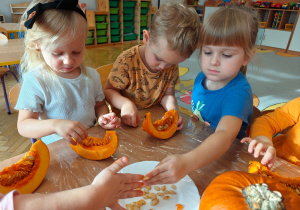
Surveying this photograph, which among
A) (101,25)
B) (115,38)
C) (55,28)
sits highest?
(55,28)

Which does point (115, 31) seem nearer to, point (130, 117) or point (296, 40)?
point (296, 40)

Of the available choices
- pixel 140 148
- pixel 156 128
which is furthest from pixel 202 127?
pixel 140 148

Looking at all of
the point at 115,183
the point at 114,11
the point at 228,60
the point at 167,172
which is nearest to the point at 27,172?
the point at 115,183

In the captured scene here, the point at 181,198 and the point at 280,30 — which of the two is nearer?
the point at 181,198

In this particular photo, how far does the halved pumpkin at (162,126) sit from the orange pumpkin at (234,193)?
0.32 metres

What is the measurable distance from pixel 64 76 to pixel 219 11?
77cm

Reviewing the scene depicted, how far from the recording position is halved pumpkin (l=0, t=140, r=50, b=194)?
0.57 metres

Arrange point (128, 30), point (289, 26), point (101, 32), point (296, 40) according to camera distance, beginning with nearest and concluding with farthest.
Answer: point (296, 40), point (289, 26), point (101, 32), point (128, 30)

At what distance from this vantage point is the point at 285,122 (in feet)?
3.29

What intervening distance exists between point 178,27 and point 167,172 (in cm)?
61

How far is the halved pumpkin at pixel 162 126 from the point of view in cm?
82

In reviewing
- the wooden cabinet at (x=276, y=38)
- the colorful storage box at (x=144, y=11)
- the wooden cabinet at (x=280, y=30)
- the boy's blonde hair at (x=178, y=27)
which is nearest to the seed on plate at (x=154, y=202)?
the boy's blonde hair at (x=178, y=27)

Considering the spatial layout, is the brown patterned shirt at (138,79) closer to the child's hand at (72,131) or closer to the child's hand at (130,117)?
the child's hand at (130,117)

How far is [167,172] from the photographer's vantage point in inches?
23.3
